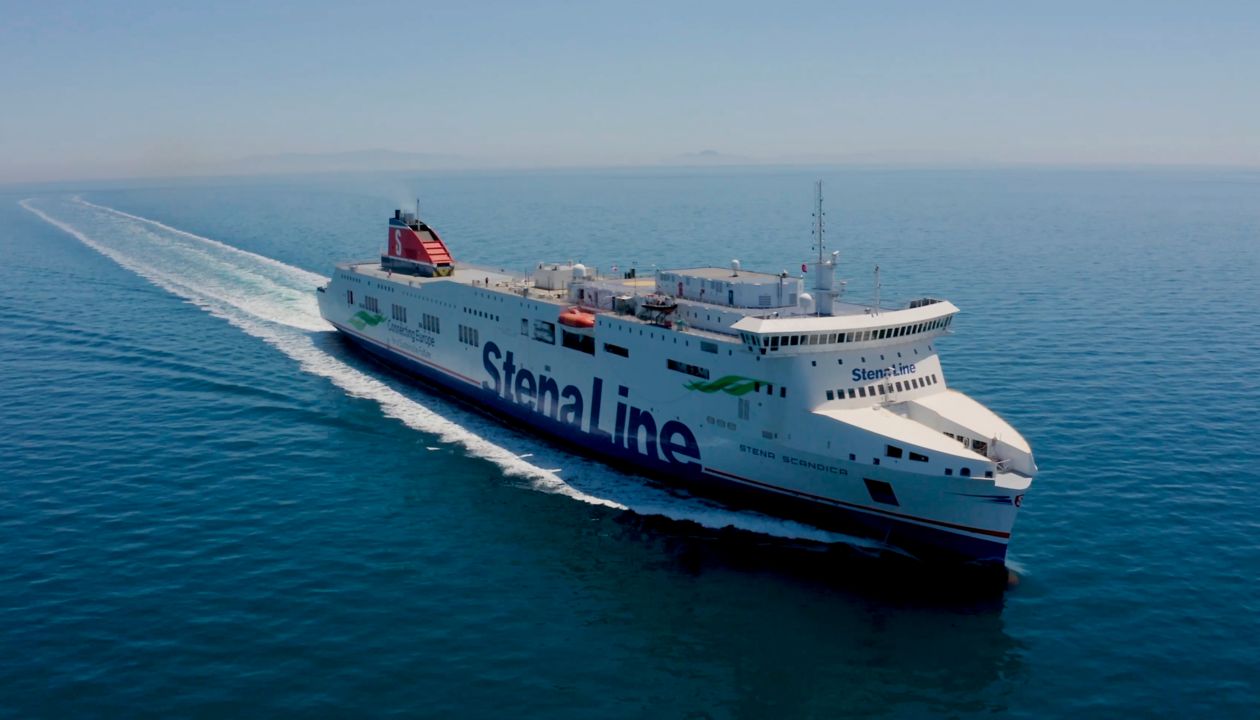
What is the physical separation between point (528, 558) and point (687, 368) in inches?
362

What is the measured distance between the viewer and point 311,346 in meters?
54.0

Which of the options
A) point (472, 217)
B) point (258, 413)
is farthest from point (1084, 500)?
point (472, 217)

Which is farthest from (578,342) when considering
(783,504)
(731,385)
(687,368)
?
(783,504)

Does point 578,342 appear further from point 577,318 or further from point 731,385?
point 731,385

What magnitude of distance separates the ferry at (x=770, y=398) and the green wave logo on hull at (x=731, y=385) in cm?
6

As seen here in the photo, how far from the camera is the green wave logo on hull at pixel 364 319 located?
5185 centimetres

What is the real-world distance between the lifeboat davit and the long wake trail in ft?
18.4

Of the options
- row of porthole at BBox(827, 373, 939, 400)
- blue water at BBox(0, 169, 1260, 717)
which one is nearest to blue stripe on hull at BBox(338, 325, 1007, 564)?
blue water at BBox(0, 169, 1260, 717)

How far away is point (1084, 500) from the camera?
30.4 meters

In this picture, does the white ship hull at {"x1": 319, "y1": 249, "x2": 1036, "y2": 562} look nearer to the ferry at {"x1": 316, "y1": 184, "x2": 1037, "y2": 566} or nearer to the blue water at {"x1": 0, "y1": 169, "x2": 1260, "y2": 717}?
the ferry at {"x1": 316, "y1": 184, "x2": 1037, "y2": 566}

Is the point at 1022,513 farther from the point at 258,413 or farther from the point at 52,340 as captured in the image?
the point at 52,340

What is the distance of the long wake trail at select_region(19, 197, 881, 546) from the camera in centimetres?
3188

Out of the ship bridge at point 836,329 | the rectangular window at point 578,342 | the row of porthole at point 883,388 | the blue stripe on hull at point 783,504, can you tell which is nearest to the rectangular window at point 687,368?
the ship bridge at point 836,329

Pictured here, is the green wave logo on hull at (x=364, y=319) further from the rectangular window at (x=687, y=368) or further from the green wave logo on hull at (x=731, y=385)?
the green wave logo on hull at (x=731, y=385)
